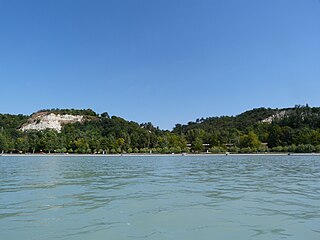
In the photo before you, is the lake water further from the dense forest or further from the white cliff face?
the white cliff face

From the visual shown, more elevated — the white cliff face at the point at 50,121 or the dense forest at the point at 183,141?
the white cliff face at the point at 50,121

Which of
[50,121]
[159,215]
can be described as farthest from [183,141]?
[159,215]

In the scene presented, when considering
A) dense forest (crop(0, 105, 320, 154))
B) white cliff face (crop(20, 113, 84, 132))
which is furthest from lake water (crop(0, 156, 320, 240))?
white cliff face (crop(20, 113, 84, 132))

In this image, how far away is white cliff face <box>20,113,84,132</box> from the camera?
6998 inches

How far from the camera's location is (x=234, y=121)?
586 feet

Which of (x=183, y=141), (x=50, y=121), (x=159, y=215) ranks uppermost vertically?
(x=50, y=121)

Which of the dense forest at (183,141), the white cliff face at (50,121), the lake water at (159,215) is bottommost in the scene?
the lake water at (159,215)

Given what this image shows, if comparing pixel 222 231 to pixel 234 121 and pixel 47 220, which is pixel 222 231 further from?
pixel 234 121

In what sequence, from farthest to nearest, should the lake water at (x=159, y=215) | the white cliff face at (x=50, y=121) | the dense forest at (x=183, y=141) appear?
the white cliff face at (x=50, y=121)
the dense forest at (x=183, y=141)
the lake water at (x=159, y=215)

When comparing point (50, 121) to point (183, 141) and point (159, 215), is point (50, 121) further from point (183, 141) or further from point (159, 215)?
point (159, 215)

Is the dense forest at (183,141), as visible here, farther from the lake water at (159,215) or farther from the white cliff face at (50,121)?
the lake water at (159,215)

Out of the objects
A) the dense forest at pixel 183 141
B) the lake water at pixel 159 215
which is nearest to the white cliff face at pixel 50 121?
the dense forest at pixel 183 141

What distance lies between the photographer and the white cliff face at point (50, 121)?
6998 inches

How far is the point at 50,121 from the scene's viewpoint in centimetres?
18388
